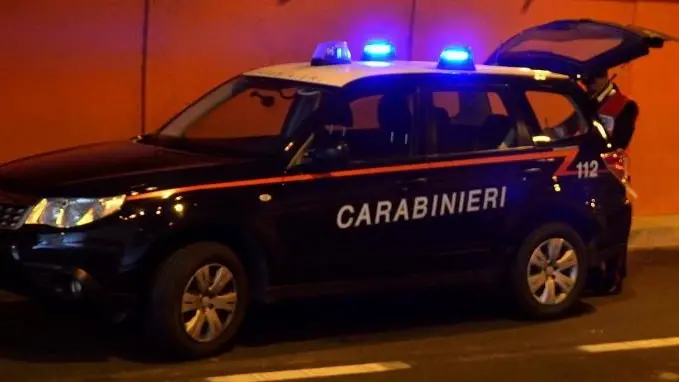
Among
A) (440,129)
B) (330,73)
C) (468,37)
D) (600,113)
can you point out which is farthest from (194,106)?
(468,37)

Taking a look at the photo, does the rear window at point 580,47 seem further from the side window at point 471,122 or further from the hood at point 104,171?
the hood at point 104,171

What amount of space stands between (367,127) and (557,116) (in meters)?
1.75

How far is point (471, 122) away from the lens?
27.9 ft

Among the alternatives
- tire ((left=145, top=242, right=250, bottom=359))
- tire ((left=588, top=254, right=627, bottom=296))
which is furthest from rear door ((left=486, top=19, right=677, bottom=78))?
tire ((left=145, top=242, right=250, bottom=359))

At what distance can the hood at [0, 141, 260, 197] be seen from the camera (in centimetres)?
702

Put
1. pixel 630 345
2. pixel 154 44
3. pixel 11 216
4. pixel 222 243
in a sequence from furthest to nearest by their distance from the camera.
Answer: pixel 154 44 → pixel 630 345 → pixel 222 243 → pixel 11 216

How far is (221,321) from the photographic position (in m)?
7.30

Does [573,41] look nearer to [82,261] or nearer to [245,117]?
[245,117]

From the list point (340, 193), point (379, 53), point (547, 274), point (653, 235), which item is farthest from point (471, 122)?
point (653, 235)

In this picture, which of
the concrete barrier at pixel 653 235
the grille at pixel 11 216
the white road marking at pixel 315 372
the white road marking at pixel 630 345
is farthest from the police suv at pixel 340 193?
the concrete barrier at pixel 653 235

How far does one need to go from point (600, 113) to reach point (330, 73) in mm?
2375

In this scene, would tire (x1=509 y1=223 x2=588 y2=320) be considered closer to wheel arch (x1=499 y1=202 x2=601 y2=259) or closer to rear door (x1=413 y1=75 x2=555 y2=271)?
wheel arch (x1=499 y1=202 x2=601 y2=259)

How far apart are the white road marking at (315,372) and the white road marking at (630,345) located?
1.33 metres

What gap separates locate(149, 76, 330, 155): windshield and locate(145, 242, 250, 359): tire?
778mm
